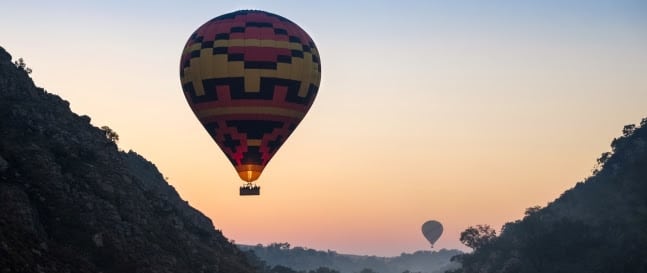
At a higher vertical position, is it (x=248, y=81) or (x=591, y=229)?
(x=591, y=229)

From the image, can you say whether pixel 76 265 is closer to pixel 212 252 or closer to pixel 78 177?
pixel 78 177

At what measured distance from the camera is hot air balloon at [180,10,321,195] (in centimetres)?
7462

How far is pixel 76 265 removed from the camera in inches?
2995

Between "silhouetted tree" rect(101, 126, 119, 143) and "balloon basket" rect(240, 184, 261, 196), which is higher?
"silhouetted tree" rect(101, 126, 119, 143)

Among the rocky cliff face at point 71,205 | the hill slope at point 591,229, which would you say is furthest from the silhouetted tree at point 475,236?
the rocky cliff face at point 71,205

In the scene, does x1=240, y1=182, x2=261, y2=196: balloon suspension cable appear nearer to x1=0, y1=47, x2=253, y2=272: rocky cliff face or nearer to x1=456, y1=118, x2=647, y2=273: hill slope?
x1=0, y1=47, x2=253, y2=272: rocky cliff face

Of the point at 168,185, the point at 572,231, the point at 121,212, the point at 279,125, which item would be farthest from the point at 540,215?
the point at 279,125

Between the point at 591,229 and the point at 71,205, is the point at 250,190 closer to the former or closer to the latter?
the point at 71,205

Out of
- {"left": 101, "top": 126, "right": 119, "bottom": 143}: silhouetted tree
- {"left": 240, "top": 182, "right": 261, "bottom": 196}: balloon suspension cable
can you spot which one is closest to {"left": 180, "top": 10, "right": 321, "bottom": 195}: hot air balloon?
{"left": 240, "top": 182, "right": 261, "bottom": 196}: balloon suspension cable

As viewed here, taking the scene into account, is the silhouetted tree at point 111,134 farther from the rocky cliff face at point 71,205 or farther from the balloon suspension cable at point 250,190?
Answer: the balloon suspension cable at point 250,190

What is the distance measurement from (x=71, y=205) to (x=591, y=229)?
94.3 m

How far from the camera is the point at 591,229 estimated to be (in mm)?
158875

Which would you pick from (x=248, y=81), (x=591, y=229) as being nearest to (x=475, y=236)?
(x=591, y=229)

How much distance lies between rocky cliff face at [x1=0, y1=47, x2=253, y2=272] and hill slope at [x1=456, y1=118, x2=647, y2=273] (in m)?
55.7
